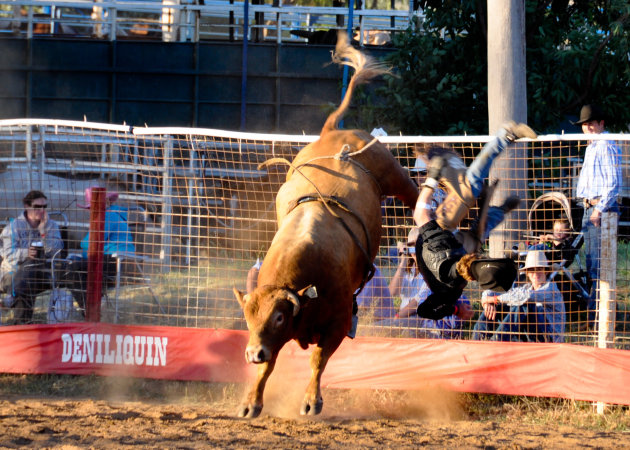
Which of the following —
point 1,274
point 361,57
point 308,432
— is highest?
point 361,57

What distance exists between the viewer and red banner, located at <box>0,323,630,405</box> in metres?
6.63

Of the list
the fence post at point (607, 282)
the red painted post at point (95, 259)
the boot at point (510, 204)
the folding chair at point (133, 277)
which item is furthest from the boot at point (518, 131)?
the red painted post at point (95, 259)

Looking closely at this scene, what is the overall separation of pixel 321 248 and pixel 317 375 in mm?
855

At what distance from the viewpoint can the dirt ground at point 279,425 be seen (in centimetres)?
568

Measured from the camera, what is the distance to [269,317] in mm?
4895

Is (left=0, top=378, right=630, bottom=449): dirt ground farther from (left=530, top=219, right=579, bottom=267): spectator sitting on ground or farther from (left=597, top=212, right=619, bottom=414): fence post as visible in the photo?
(left=530, top=219, right=579, bottom=267): spectator sitting on ground

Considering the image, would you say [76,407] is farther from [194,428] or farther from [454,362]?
[454,362]

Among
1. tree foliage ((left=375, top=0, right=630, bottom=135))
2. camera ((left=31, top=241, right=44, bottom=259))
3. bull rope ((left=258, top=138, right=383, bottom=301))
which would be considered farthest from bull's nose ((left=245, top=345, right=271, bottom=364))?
tree foliage ((left=375, top=0, right=630, bottom=135))

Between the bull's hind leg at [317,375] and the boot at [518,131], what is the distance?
1.98m

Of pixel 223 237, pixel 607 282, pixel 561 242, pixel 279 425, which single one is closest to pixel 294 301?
pixel 279 425

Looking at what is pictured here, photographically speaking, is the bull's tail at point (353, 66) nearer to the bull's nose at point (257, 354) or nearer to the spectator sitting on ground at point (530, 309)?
the spectator sitting on ground at point (530, 309)

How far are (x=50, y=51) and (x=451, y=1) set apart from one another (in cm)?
834

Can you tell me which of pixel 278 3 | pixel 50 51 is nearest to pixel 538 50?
pixel 278 3

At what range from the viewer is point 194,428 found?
6.07 metres
